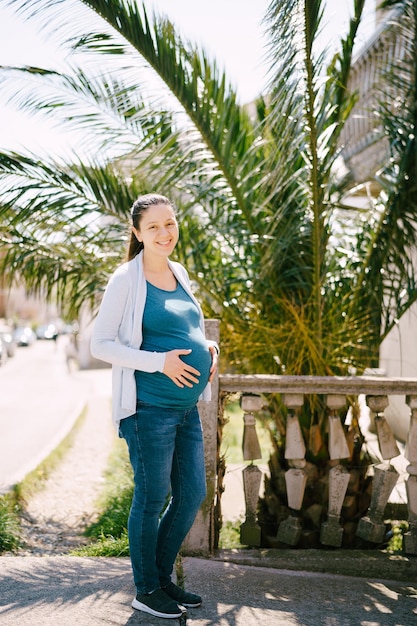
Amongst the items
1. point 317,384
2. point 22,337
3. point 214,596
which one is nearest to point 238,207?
point 317,384

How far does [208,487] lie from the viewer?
3510 millimetres

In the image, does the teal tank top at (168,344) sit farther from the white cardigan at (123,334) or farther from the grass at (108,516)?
the grass at (108,516)

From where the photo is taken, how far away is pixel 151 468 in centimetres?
262

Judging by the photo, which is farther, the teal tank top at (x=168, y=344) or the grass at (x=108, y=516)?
the grass at (x=108, y=516)

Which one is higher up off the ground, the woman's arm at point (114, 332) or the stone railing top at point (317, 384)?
the woman's arm at point (114, 332)

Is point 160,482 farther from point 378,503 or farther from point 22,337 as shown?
point 22,337

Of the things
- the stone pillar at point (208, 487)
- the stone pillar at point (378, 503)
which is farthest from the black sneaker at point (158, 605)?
the stone pillar at point (378, 503)

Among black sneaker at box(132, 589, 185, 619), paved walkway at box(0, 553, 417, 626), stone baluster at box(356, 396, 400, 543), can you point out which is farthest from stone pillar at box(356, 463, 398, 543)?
black sneaker at box(132, 589, 185, 619)

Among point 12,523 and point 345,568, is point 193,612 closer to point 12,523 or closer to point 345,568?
point 345,568

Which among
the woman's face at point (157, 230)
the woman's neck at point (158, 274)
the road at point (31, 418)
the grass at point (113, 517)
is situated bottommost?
the grass at point (113, 517)

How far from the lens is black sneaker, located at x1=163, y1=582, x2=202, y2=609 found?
9.07 ft

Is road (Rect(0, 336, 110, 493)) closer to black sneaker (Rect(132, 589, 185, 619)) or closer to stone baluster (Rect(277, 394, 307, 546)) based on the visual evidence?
stone baluster (Rect(277, 394, 307, 546))

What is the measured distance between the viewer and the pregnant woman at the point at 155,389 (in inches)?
103

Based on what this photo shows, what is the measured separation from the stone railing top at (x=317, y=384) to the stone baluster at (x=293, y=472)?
0.31 ft
